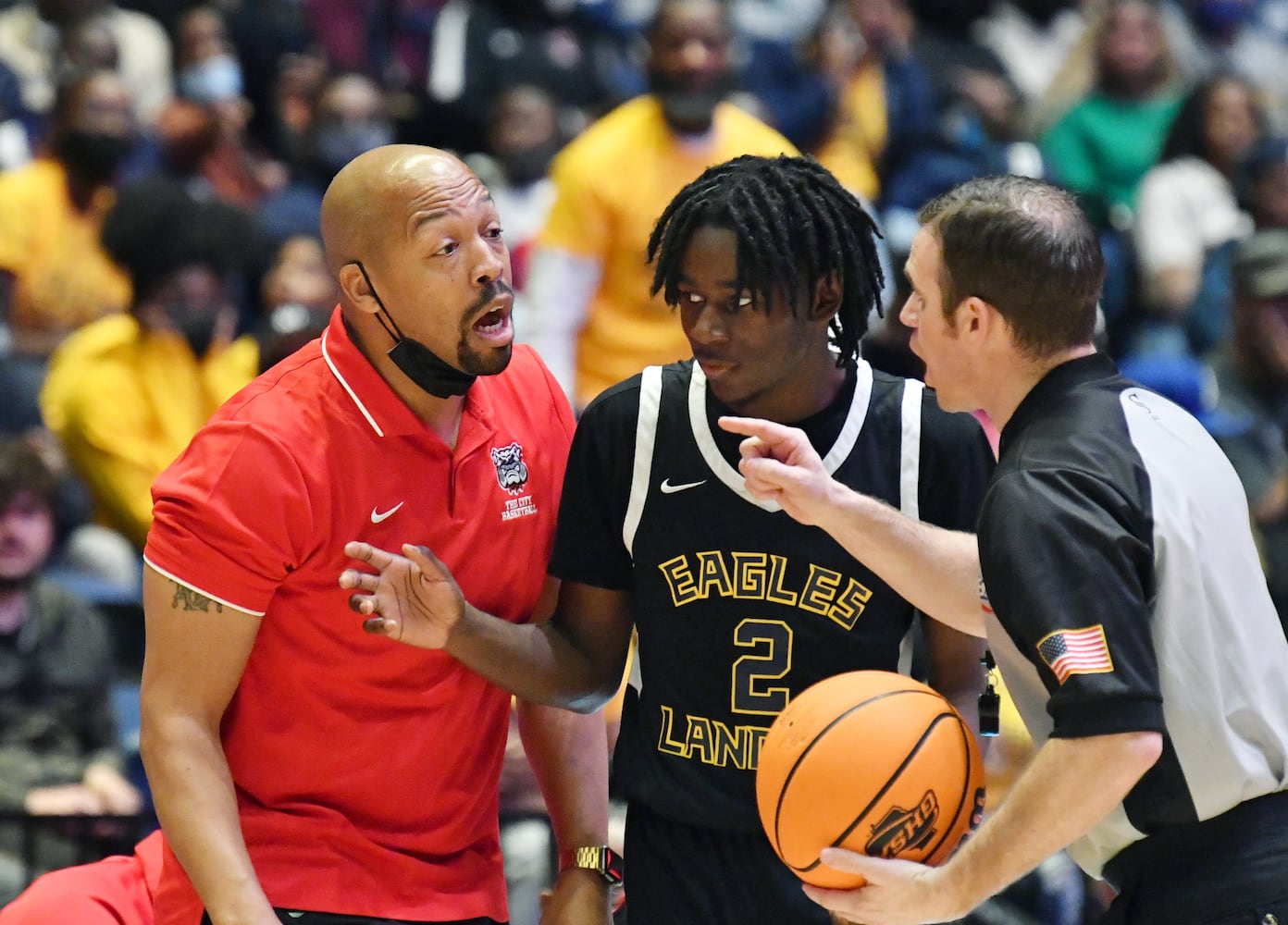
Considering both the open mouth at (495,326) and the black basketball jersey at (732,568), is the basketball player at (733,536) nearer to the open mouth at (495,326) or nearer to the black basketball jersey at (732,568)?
the black basketball jersey at (732,568)

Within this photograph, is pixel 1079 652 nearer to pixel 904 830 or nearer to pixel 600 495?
pixel 904 830

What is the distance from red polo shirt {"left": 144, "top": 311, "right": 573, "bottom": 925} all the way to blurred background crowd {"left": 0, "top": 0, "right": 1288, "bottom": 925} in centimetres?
192

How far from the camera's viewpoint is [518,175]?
895 centimetres

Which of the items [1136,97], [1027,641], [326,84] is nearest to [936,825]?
[1027,641]

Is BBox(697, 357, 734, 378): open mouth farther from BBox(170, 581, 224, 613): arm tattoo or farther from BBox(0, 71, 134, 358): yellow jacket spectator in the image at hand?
BBox(0, 71, 134, 358): yellow jacket spectator

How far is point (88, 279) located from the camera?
301 inches

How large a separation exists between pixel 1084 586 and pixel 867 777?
50cm

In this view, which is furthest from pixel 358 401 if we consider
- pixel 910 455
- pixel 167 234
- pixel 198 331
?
pixel 167 234

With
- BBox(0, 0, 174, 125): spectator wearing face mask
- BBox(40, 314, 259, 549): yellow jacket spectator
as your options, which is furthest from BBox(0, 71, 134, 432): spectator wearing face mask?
BBox(0, 0, 174, 125): spectator wearing face mask

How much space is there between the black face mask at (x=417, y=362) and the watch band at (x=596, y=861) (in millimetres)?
1015

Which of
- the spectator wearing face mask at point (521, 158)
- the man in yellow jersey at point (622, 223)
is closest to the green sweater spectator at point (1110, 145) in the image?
the spectator wearing face mask at point (521, 158)

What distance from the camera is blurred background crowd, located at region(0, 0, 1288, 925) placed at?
258 inches

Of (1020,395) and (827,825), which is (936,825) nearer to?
(827,825)

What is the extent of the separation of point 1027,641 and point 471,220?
1.38m
